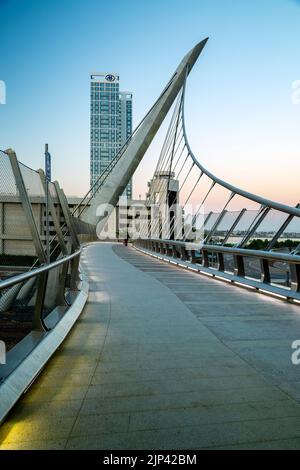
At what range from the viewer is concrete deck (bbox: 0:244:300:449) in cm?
216

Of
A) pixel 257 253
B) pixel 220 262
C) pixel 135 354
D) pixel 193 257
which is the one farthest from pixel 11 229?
pixel 193 257

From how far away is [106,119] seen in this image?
178250 mm

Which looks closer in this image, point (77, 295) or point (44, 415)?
point (44, 415)

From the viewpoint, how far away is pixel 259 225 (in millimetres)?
7855

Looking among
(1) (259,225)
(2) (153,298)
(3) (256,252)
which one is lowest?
(2) (153,298)

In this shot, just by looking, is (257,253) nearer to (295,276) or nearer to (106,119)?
(295,276)

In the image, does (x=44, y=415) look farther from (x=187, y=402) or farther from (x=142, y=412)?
(x=187, y=402)

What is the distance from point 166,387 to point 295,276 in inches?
172

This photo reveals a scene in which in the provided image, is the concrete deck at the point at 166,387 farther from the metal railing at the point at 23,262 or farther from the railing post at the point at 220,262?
the railing post at the point at 220,262

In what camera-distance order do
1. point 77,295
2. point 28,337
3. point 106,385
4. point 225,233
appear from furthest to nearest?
point 225,233, point 77,295, point 28,337, point 106,385
